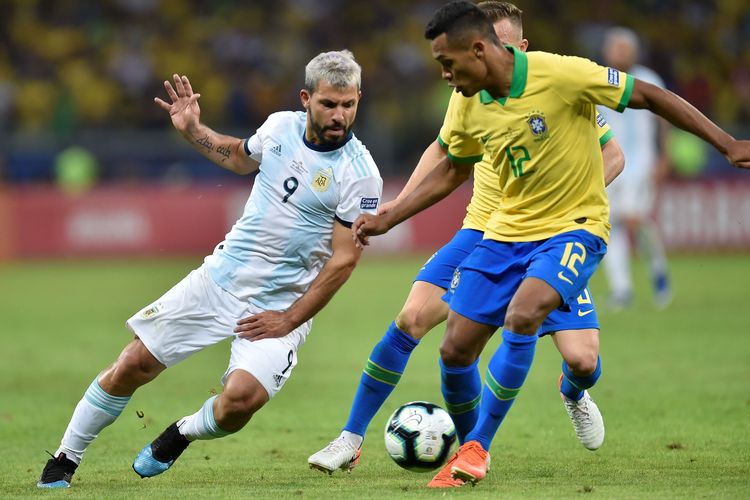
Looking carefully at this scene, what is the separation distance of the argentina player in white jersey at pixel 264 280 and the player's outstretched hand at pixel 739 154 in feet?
5.48

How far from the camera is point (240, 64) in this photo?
24.4 meters

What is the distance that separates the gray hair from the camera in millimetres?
5926

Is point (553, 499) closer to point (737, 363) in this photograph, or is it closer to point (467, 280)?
point (467, 280)

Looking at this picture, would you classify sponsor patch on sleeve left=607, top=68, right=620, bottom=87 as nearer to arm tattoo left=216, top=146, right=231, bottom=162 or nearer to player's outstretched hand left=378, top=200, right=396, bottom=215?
player's outstretched hand left=378, top=200, right=396, bottom=215

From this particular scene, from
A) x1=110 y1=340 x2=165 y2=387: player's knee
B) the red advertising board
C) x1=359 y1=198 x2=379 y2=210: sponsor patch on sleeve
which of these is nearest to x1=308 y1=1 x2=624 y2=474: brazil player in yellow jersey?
x1=359 y1=198 x2=379 y2=210: sponsor patch on sleeve

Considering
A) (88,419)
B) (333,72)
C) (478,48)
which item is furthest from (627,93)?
(88,419)

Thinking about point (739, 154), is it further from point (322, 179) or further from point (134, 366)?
point (134, 366)

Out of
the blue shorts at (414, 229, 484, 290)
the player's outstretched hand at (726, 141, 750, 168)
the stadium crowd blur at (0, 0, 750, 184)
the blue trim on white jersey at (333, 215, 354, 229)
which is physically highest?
the stadium crowd blur at (0, 0, 750, 184)

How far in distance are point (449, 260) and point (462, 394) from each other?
803 millimetres

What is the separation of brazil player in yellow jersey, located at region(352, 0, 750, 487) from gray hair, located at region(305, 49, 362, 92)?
45cm

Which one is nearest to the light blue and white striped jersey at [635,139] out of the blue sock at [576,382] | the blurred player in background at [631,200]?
the blurred player in background at [631,200]

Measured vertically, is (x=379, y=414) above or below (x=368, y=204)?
below

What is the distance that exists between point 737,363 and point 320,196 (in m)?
5.31

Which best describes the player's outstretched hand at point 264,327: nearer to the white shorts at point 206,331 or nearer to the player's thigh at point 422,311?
the white shorts at point 206,331
